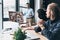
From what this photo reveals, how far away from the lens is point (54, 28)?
255cm

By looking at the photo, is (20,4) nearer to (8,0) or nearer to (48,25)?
(8,0)

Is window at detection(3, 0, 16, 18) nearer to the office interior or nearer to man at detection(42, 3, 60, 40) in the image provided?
the office interior

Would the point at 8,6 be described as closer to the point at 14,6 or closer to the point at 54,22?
the point at 14,6

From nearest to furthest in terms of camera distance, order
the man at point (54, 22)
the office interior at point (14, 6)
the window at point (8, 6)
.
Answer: the man at point (54, 22) → the office interior at point (14, 6) → the window at point (8, 6)

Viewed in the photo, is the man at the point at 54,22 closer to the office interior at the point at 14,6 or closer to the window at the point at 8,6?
the office interior at the point at 14,6

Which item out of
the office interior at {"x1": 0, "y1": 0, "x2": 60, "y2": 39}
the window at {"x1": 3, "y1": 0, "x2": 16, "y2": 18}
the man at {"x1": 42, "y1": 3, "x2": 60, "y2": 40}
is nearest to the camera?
the man at {"x1": 42, "y1": 3, "x2": 60, "y2": 40}

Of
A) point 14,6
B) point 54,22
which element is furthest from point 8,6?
point 54,22

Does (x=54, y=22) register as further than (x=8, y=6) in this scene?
No

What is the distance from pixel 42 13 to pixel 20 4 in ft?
16.9

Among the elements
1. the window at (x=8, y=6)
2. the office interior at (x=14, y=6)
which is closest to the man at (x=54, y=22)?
the office interior at (x=14, y=6)

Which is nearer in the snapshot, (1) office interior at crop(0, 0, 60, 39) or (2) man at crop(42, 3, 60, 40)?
(2) man at crop(42, 3, 60, 40)

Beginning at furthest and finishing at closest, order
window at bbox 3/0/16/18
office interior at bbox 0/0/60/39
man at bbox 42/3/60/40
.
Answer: window at bbox 3/0/16/18
office interior at bbox 0/0/60/39
man at bbox 42/3/60/40

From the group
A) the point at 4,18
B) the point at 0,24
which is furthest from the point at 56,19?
the point at 4,18

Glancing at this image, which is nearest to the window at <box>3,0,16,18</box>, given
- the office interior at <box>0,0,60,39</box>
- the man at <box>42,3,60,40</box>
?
the office interior at <box>0,0,60,39</box>
